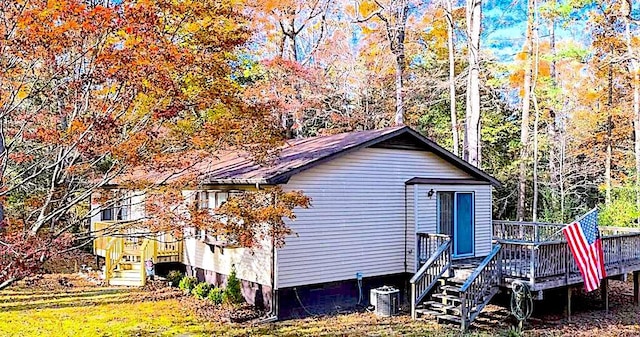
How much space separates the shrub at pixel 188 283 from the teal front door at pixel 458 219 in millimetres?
6007

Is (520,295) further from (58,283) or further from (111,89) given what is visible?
(58,283)

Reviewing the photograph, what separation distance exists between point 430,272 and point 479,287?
1.25m

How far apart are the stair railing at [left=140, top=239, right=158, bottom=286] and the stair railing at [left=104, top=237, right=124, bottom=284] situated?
65cm

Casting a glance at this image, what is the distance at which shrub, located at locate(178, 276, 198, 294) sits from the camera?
43.4ft

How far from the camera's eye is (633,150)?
2348 centimetres

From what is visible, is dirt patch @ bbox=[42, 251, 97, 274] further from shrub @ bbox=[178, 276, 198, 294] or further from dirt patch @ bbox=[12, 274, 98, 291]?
shrub @ bbox=[178, 276, 198, 294]

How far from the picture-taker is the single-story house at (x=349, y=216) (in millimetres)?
10969

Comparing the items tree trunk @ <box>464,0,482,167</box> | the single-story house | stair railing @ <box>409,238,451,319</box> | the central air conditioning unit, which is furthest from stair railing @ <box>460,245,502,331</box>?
tree trunk @ <box>464,0,482,167</box>

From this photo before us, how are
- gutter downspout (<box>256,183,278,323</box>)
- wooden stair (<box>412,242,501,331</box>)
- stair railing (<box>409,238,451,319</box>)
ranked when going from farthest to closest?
stair railing (<box>409,238,451,319</box>) → gutter downspout (<box>256,183,278,323</box>) → wooden stair (<box>412,242,501,331</box>)

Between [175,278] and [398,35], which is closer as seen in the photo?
[175,278]

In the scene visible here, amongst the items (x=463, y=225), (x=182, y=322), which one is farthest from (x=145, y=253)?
(x=463, y=225)

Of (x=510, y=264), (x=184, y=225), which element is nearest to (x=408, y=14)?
(x=510, y=264)

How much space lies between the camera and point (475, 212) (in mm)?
13734

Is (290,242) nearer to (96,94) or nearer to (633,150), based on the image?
(96,94)
